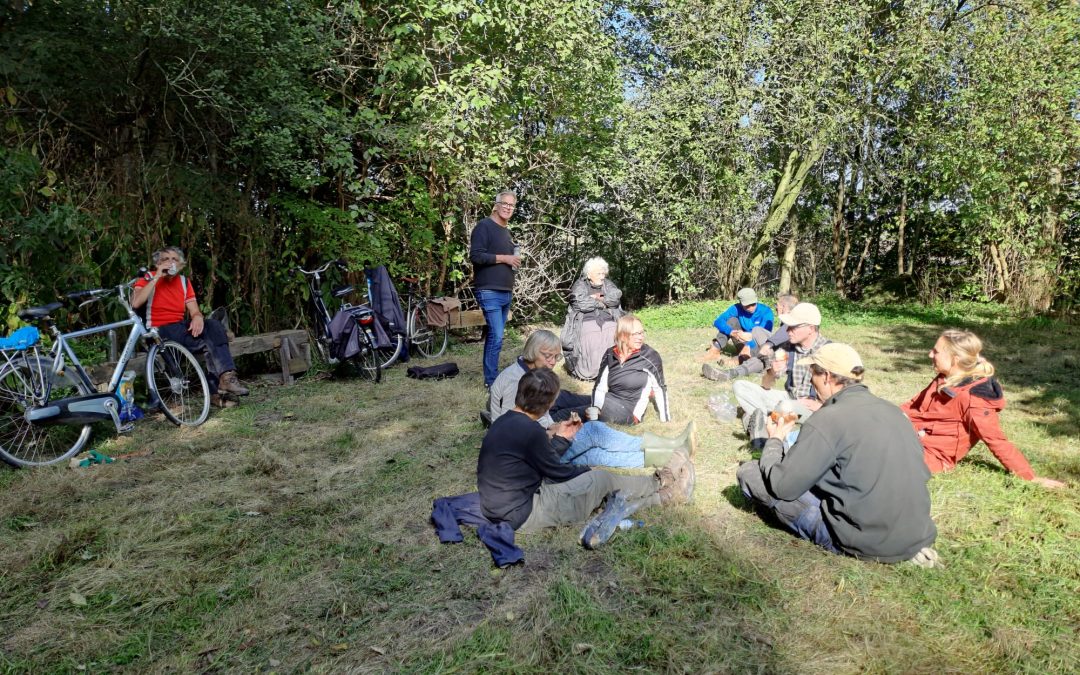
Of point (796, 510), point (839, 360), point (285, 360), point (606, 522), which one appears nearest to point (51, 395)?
point (285, 360)

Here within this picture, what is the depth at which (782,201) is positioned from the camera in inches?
516

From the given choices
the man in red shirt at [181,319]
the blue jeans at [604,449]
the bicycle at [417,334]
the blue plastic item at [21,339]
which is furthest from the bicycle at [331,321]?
the blue jeans at [604,449]

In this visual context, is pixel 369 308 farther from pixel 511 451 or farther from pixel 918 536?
pixel 918 536

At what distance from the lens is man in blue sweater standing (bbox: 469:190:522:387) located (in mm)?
6238

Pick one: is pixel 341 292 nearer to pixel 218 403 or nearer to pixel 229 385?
pixel 229 385

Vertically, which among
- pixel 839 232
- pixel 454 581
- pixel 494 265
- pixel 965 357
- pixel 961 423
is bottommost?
pixel 454 581

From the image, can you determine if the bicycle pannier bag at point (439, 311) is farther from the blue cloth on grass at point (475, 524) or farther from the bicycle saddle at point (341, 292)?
the blue cloth on grass at point (475, 524)

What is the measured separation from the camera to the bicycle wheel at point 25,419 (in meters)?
4.62

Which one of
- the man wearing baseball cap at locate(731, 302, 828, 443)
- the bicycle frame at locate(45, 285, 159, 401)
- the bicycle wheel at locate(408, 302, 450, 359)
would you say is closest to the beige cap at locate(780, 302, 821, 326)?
the man wearing baseball cap at locate(731, 302, 828, 443)

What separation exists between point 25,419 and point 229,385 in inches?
71.2

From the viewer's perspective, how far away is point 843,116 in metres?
11.5

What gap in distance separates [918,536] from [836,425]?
0.69 m

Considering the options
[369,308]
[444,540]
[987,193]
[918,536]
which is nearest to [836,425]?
[918,536]

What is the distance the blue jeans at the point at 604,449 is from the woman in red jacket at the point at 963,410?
1806mm
